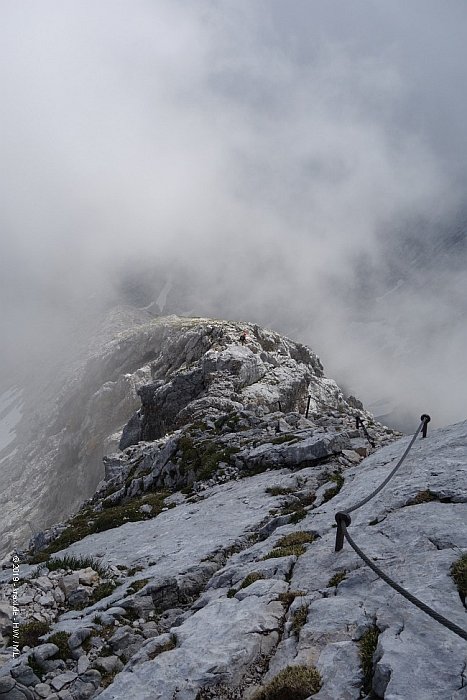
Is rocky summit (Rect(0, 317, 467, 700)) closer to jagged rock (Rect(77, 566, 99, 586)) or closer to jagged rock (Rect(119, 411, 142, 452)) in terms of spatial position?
jagged rock (Rect(77, 566, 99, 586))

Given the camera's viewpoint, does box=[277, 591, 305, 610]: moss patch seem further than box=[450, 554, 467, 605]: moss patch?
Yes

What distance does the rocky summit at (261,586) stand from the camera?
27.2 feet

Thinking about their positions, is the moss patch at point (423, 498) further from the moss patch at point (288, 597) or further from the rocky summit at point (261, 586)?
the moss patch at point (288, 597)

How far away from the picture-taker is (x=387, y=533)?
42.2 feet

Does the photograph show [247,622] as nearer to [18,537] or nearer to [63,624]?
[63,624]

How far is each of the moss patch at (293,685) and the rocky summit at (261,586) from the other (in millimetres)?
22

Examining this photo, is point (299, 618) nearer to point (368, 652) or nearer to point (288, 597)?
point (288, 597)

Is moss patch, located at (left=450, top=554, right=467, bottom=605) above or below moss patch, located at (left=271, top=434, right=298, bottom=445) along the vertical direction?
below

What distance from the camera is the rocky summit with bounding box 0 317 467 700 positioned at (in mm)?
8289

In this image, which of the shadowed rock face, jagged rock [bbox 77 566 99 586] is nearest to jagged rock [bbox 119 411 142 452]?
the shadowed rock face

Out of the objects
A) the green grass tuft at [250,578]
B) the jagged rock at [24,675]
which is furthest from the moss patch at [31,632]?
the green grass tuft at [250,578]

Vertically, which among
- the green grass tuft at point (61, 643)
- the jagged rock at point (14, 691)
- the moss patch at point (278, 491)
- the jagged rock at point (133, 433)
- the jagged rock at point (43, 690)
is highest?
the jagged rock at point (133, 433)

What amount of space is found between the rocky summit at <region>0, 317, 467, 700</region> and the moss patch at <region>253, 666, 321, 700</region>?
0.02 metres

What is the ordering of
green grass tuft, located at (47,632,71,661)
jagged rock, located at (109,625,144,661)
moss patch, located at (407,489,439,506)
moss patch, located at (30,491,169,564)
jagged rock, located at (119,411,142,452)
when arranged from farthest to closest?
jagged rock, located at (119,411,142,452) < moss patch, located at (30,491,169,564) < moss patch, located at (407,489,439,506) < jagged rock, located at (109,625,144,661) < green grass tuft, located at (47,632,71,661)
